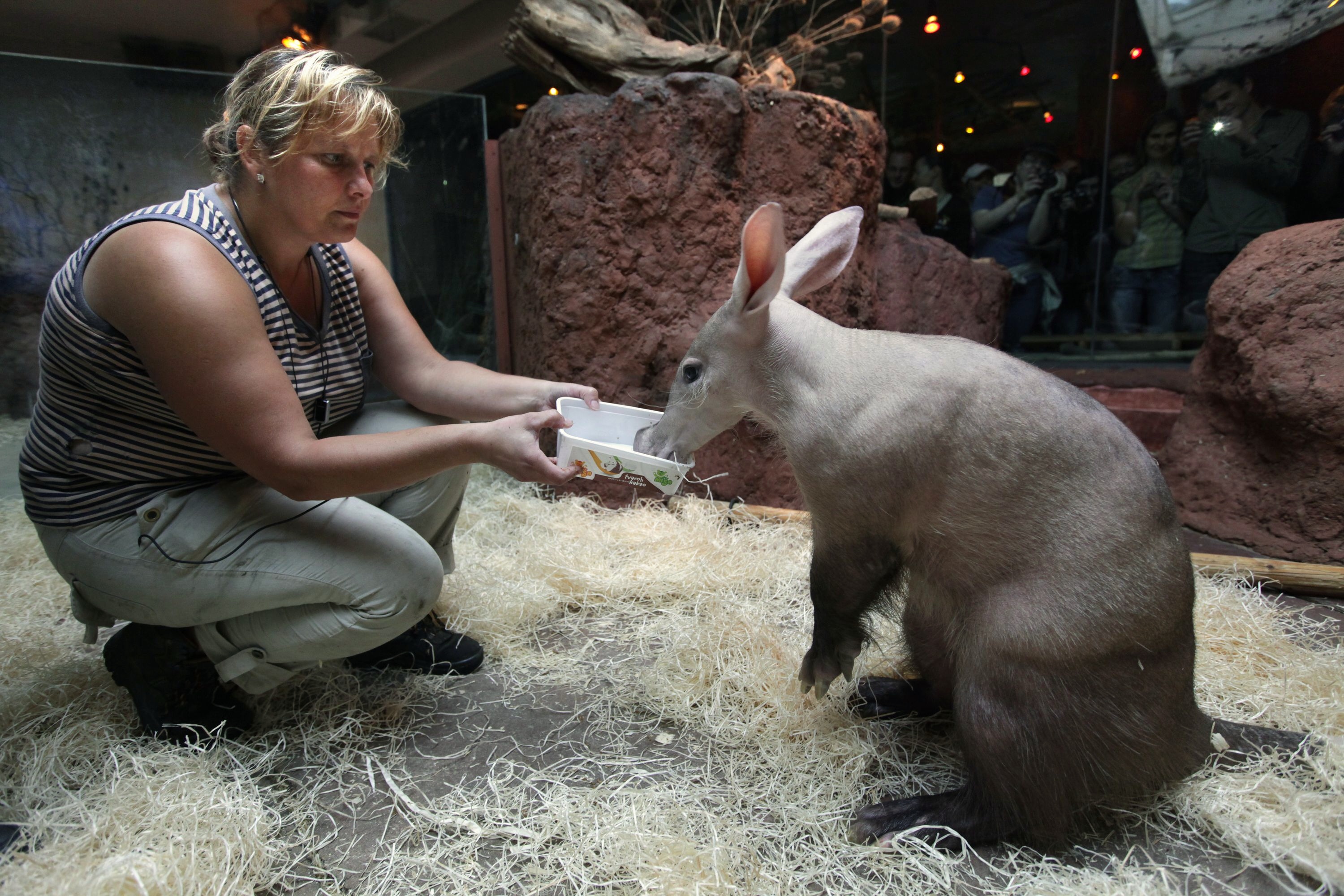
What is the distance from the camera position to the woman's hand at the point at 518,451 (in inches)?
84.3

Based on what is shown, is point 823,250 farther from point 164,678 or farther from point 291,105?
point 164,678

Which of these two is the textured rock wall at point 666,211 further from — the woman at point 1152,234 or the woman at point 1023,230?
the woman at point 1152,234

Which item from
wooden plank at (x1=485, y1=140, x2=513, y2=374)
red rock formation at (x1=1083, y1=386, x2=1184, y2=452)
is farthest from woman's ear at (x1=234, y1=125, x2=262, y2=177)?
red rock formation at (x1=1083, y1=386, x2=1184, y2=452)

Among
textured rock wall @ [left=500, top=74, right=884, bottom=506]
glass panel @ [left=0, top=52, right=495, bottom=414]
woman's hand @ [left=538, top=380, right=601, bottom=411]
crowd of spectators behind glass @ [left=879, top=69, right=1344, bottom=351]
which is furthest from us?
crowd of spectators behind glass @ [left=879, top=69, right=1344, bottom=351]

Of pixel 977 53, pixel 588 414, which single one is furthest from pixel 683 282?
pixel 977 53

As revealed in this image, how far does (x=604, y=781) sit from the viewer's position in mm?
2260

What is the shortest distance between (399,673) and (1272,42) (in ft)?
22.1

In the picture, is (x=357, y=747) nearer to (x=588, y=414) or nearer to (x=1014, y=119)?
(x=588, y=414)

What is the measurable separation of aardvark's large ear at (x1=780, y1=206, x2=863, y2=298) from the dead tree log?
266cm

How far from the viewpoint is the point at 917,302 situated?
5.80 m

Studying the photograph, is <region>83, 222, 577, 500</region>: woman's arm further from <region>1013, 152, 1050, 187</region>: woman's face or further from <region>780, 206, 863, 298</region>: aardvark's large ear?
<region>1013, 152, 1050, 187</region>: woman's face

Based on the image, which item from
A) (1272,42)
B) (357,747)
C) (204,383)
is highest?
(1272,42)

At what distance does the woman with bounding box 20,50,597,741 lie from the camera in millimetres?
1979

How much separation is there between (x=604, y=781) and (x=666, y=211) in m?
3.28
